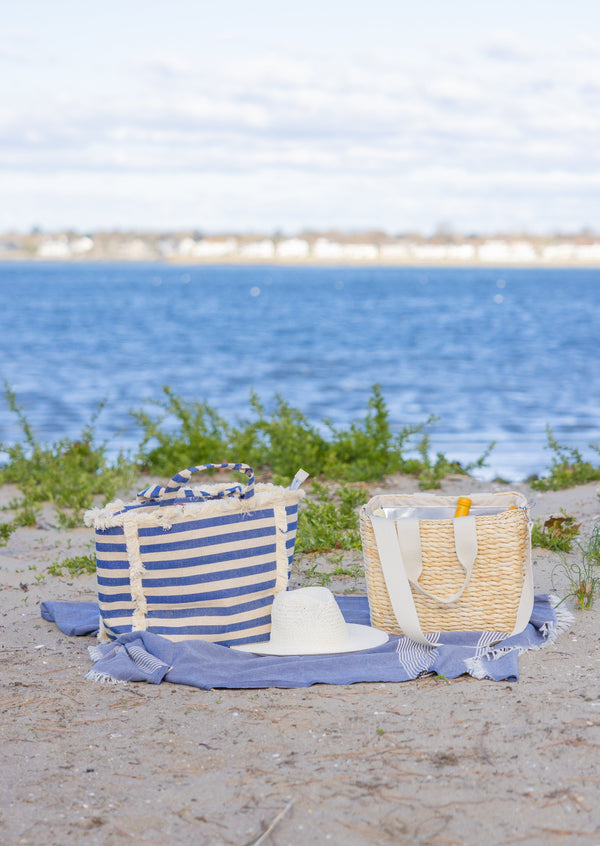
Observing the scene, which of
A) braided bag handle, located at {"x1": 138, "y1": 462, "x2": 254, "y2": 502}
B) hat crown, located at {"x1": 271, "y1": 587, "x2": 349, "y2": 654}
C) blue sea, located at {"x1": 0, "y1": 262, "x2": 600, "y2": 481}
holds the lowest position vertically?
blue sea, located at {"x1": 0, "y1": 262, "x2": 600, "y2": 481}

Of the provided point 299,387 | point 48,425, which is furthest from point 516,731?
point 299,387

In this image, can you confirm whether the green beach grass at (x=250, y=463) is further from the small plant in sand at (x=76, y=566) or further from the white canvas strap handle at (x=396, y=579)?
the white canvas strap handle at (x=396, y=579)

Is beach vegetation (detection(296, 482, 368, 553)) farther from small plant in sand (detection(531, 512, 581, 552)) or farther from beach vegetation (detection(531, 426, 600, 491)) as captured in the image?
beach vegetation (detection(531, 426, 600, 491))

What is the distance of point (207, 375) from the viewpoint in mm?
23906

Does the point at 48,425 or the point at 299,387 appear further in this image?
the point at 299,387

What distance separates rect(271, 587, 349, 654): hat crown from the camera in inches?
156

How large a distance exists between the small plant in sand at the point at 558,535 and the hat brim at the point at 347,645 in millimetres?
1687

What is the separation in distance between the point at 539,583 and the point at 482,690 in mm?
1561

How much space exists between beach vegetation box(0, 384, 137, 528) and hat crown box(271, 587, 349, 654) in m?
2.93

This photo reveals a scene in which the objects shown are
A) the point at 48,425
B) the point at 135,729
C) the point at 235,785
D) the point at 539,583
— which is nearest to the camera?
the point at 235,785

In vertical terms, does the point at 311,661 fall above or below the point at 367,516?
below

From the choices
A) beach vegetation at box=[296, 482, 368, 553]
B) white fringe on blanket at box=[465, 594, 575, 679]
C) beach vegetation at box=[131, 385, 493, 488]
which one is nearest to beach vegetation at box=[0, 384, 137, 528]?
beach vegetation at box=[131, 385, 493, 488]

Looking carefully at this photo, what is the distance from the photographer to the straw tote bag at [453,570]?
12.7 ft

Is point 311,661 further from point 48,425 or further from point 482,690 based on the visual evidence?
point 48,425
